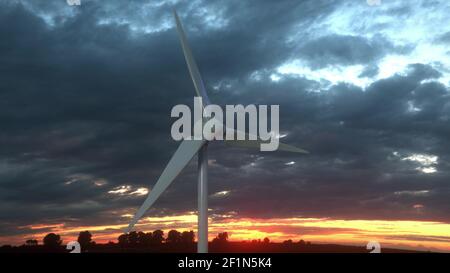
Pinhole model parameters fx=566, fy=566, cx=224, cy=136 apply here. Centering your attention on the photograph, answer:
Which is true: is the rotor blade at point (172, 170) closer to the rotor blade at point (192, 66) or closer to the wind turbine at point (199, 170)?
the wind turbine at point (199, 170)

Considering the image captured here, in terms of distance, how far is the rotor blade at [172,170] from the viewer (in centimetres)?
4034

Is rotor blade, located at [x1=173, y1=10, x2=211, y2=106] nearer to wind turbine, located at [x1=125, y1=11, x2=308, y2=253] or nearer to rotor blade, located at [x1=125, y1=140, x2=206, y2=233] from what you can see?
wind turbine, located at [x1=125, y1=11, x2=308, y2=253]

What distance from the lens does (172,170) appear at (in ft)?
137

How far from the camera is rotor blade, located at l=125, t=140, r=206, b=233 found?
40.3m

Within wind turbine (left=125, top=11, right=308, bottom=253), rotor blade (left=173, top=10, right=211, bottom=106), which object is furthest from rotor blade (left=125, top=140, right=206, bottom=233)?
rotor blade (left=173, top=10, right=211, bottom=106)

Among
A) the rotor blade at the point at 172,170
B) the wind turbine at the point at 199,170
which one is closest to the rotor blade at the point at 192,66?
the wind turbine at the point at 199,170

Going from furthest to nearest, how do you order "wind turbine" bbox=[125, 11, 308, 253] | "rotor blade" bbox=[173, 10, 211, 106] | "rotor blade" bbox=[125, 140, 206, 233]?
1. "rotor blade" bbox=[173, 10, 211, 106]
2. "wind turbine" bbox=[125, 11, 308, 253]
3. "rotor blade" bbox=[125, 140, 206, 233]

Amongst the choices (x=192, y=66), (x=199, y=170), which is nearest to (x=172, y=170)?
(x=199, y=170)

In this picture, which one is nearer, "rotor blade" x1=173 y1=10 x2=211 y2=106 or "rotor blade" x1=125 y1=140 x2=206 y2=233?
"rotor blade" x1=125 y1=140 x2=206 y2=233

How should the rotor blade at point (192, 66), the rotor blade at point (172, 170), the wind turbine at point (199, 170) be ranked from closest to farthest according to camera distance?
the rotor blade at point (172, 170) < the wind turbine at point (199, 170) < the rotor blade at point (192, 66)

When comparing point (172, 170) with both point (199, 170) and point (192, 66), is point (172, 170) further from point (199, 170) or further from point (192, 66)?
point (192, 66)
